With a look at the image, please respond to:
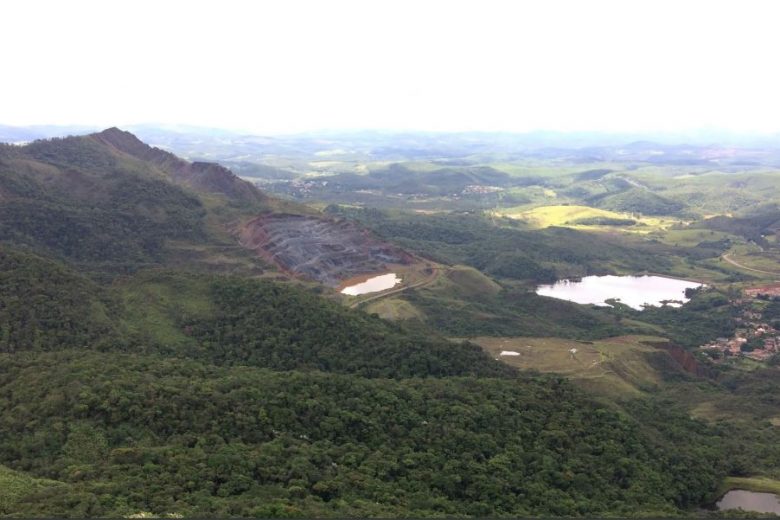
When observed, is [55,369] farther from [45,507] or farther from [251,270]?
[251,270]

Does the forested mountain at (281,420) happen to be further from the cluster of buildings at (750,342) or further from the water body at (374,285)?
the cluster of buildings at (750,342)

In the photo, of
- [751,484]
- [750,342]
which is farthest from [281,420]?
[750,342]

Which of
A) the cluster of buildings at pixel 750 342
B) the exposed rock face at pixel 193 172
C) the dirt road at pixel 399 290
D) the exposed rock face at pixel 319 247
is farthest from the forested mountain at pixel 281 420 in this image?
the exposed rock face at pixel 193 172

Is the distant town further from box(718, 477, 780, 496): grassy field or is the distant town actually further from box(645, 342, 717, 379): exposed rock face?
box(718, 477, 780, 496): grassy field

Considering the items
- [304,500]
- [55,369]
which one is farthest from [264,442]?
[55,369]

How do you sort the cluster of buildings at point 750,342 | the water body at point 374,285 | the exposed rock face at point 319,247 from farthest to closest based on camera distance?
the exposed rock face at point 319,247 → the water body at point 374,285 → the cluster of buildings at point 750,342

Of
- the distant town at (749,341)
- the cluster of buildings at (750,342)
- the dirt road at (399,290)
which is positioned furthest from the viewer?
the dirt road at (399,290)

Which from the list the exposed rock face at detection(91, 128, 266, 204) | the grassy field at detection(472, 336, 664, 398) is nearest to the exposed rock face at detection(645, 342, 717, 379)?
the grassy field at detection(472, 336, 664, 398)

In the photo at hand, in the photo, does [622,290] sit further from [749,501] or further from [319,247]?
[749,501]
